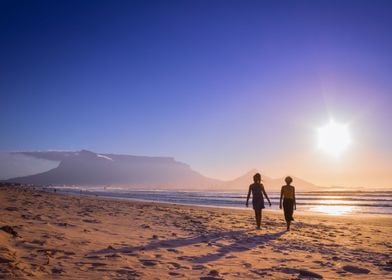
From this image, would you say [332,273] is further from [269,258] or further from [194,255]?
[194,255]

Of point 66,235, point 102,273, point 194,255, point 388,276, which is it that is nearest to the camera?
point 102,273

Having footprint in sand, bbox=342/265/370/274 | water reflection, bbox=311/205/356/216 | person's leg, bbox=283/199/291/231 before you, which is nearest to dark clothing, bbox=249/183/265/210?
person's leg, bbox=283/199/291/231

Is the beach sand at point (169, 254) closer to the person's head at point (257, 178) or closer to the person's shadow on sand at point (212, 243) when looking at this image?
the person's shadow on sand at point (212, 243)

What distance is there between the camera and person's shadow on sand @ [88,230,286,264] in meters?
7.17

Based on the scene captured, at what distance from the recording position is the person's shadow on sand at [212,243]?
717 centimetres

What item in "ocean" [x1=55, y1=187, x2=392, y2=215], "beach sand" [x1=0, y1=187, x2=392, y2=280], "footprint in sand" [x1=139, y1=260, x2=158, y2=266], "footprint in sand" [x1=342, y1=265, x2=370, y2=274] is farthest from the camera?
"ocean" [x1=55, y1=187, x2=392, y2=215]

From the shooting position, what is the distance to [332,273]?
6473 millimetres

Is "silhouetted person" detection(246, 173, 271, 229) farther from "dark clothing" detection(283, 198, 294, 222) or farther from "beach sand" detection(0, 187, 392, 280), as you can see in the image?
"beach sand" detection(0, 187, 392, 280)

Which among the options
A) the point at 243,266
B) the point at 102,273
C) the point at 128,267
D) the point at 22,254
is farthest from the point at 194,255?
the point at 22,254

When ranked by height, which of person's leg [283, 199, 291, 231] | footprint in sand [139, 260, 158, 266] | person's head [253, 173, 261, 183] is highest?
person's head [253, 173, 261, 183]

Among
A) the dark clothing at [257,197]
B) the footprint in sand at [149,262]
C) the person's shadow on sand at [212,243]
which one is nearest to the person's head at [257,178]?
the dark clothing at [257,197]

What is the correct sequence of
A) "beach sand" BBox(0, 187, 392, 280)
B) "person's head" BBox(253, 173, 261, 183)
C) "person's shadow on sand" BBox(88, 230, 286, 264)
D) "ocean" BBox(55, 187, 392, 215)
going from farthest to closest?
1. "ocean" BBox(55, 187, 392, 215)
2. "person's head" BBox(253, 173, 261, 183)
3. "person's shadow on sand" BBox(88, 230, 286, 264)
4. "beach sand" BBox(0, 187, 392, 280)

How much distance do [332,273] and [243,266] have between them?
1529 millimetres

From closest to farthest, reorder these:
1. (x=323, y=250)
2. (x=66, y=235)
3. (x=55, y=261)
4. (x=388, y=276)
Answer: (x=55, y=261)
(x=388, y=276)
(x=66, y=235)
(x=323, y=250)
